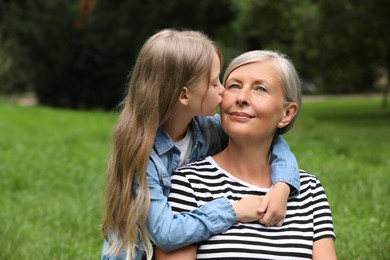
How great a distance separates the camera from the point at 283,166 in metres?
2.64

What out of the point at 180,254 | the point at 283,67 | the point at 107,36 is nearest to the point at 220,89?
the point at 283,67

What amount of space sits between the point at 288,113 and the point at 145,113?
0.60 meters

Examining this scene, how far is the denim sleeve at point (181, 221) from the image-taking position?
2352mm

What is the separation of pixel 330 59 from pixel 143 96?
2470cm

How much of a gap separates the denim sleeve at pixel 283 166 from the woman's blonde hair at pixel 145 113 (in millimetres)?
490

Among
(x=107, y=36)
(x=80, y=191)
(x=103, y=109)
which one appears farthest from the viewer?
(x=103, y=109)

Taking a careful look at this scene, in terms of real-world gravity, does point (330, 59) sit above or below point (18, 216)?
below

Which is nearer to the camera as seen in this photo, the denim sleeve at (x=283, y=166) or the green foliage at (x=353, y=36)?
the denim sleeve at (x=283, y=166)

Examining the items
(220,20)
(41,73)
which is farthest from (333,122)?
(41,73)

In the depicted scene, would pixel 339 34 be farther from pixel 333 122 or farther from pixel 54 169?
pixel 54 169

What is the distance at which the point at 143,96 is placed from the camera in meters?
2.43

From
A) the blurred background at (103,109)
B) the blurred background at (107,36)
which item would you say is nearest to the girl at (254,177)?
the blurred background at (103,109)

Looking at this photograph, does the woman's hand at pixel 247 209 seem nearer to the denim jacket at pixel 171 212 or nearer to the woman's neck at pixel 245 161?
the denim jacket at pixel 171 212

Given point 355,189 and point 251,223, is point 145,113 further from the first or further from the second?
point 355,189
